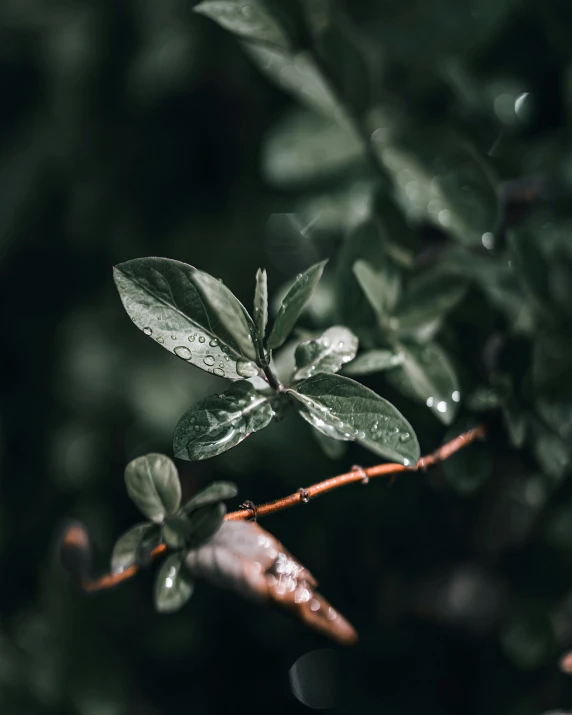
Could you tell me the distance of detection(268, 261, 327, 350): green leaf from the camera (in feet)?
1.83

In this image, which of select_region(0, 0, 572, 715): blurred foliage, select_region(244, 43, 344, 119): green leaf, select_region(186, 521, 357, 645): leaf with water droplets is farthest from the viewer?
select_region(244, 43, 344, 119): green leaf

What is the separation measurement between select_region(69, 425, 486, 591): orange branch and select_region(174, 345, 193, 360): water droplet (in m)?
0.15

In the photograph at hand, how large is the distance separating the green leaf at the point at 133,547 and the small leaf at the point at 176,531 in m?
0.02

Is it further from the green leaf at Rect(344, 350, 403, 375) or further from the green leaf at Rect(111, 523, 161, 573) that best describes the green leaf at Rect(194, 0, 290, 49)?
the green leaf at Rect(111, 523, 161, 573)

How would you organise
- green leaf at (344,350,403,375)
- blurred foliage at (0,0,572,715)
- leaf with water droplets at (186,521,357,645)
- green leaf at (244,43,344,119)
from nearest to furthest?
leaf with water droplets at (186,521,357,645) < green leaf at (344,350,403,375) < blurred foliage at (0,0,572,715) < green leaf at (244,43,344,119)

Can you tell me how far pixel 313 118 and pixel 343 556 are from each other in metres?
0.75

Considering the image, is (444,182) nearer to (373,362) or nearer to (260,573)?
(373,362)

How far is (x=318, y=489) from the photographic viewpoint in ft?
Answer: 1.91

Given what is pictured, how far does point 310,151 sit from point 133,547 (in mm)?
720

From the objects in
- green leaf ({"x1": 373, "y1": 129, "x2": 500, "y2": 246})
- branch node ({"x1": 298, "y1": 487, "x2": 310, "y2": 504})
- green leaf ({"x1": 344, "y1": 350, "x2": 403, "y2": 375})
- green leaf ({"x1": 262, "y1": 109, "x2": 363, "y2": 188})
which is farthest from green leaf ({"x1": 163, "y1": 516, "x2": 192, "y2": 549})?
green leaf ({"x1": 262, "y1": 109, "x2": 363, "y2": 188})

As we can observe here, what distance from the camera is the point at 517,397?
78 centimetres

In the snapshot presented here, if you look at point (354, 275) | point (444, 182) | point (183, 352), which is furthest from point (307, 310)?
point (183, 352)

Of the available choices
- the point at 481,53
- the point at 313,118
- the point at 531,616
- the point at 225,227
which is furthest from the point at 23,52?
the point at 531,616

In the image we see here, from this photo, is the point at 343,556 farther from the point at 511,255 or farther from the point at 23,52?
the point at 23,52
